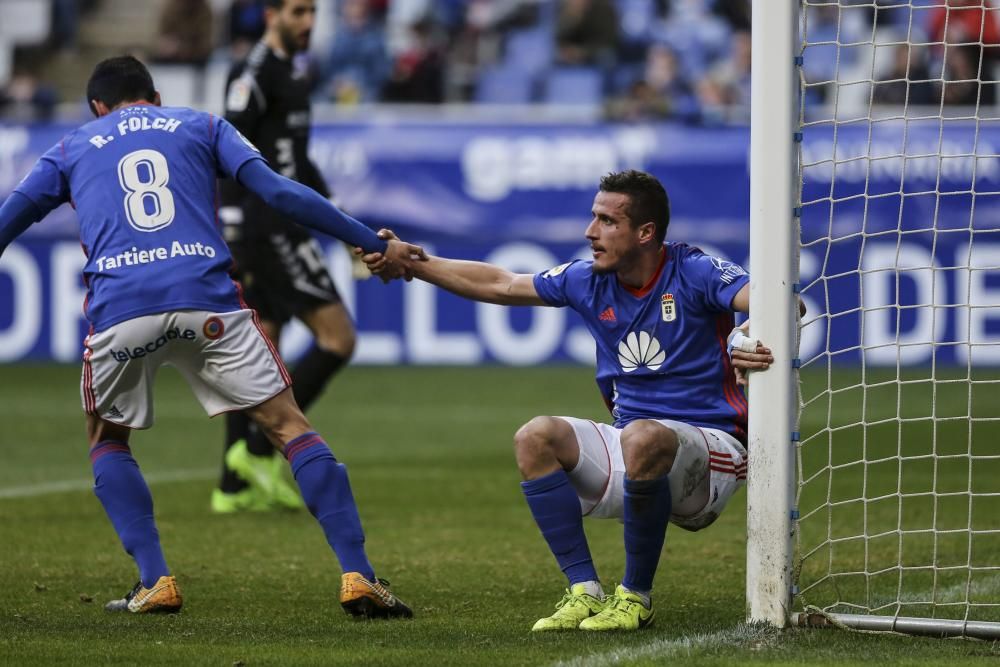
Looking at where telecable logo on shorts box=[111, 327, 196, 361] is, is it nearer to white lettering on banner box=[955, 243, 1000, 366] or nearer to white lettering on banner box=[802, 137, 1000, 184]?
white lettering on banner box=[802, 137, 1000, 184]

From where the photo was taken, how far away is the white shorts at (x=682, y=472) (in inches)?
199

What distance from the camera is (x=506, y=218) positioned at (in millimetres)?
14812

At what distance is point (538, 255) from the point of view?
47.6 ft

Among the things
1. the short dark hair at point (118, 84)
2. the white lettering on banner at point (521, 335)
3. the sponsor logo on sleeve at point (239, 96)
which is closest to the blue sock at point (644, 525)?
the short dark hair at point (118, 84)

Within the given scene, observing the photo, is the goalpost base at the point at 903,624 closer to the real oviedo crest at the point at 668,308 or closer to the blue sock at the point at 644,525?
the blue sock at the point at 644,525

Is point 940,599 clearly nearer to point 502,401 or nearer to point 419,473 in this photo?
point 419,473

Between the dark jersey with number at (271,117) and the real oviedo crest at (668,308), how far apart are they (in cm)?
311

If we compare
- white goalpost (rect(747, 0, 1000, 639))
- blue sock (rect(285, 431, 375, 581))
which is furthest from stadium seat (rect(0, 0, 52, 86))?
blue sock (rect(285, 431, 375, 581))

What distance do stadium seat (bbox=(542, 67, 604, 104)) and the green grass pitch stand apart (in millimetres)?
6656

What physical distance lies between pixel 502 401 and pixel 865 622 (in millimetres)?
7809

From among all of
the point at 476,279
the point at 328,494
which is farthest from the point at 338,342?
the point at 328,494

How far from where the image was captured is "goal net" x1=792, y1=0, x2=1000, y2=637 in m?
5.83

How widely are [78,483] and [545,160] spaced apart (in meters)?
6.96

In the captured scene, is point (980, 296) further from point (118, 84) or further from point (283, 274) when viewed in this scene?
point (118, 84)
